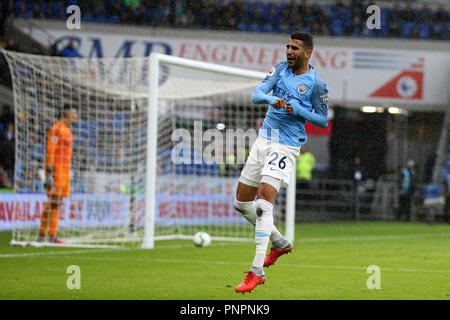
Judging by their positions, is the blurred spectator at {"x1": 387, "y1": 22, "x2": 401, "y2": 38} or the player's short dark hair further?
the blurred spectator at {"x1": 387, "y1": 22, "x2": 401, "y2": 38}

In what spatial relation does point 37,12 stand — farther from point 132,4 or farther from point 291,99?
point 291,99

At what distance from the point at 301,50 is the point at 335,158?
16.9m

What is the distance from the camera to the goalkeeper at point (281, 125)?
6.71 meters

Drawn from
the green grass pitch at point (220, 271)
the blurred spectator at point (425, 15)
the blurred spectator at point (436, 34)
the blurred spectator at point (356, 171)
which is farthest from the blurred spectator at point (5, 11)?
the blurred spectator at point (436, 34)

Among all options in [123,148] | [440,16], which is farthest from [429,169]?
[123,148]

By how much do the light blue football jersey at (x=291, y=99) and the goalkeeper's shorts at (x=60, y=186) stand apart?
535 cm

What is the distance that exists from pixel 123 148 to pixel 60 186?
2596mm

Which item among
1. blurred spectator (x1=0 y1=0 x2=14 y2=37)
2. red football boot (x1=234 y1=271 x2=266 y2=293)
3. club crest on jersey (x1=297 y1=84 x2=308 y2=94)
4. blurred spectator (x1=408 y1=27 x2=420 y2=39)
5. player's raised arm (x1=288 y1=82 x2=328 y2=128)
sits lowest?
red football boot (x1=234 y1=271 x2=266 y2=293)

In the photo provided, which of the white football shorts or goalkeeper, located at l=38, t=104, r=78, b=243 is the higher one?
the white football shorts

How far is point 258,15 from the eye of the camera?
25.6 meters

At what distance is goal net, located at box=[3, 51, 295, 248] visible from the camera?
39.4 ft

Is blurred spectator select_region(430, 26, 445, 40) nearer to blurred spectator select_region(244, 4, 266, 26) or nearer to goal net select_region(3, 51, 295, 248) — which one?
blurred spectator select_region(244, 4, 266, 26)

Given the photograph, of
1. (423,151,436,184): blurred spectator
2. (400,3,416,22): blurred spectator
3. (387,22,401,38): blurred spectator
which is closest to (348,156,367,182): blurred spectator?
(423,151,436,184): blurred spectator
